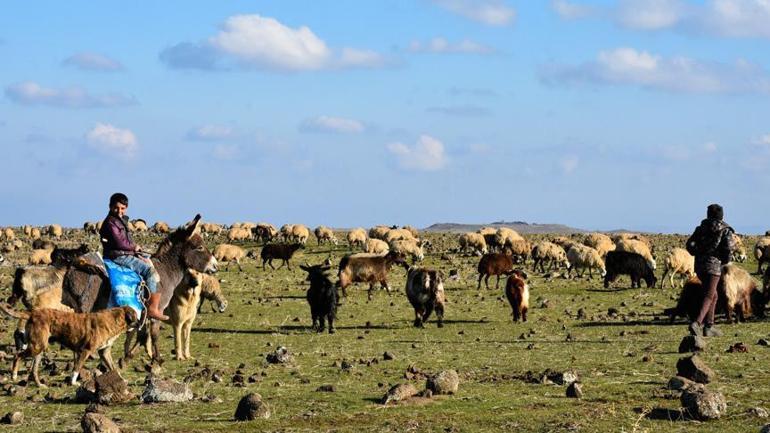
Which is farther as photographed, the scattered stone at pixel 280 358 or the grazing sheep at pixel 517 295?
the grazing sheep at pixel 517 295

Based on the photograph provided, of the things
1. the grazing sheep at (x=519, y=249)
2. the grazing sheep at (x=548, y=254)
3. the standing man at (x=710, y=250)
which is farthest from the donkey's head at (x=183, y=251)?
the grazing sheep at (x=519, y=249)

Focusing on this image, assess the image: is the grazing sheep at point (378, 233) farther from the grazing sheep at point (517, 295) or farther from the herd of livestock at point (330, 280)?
the grazing sheep at point (517, 295)

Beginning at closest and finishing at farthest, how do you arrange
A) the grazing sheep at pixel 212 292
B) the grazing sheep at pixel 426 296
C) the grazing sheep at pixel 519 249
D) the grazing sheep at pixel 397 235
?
the grazing sheep at pixel 426 296 → the grazing sheep at pixel 212 292 → the grazing sheep at pixel 519 249 → the grazing sheep at pixel 397 235

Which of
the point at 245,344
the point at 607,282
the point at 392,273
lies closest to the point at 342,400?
the point at 245,344

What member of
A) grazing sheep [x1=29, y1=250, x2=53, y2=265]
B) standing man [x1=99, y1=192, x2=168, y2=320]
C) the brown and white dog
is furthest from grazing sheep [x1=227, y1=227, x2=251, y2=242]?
A: the brown and white dog

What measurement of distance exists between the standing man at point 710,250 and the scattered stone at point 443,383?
7.17 meters

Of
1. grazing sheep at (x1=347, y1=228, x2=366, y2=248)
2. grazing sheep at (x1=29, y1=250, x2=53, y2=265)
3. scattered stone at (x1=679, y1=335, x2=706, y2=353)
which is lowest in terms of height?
scattered stone at (x1=679, y1=335, x2=706, y2=353)

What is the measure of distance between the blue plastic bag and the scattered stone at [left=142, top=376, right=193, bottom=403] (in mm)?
2348

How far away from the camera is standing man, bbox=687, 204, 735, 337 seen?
18.3 metres

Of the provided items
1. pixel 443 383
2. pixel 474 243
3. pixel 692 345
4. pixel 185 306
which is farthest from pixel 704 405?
pixel 474 243

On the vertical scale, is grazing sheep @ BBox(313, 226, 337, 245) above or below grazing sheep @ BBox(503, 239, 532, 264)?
above

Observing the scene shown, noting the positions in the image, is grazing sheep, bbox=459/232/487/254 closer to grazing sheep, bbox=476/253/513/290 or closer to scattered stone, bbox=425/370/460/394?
grazing sheep, bbox=476/253/513/290

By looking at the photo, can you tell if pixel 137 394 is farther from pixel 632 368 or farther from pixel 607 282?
pixel 607 282

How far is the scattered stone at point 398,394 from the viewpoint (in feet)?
39.4
